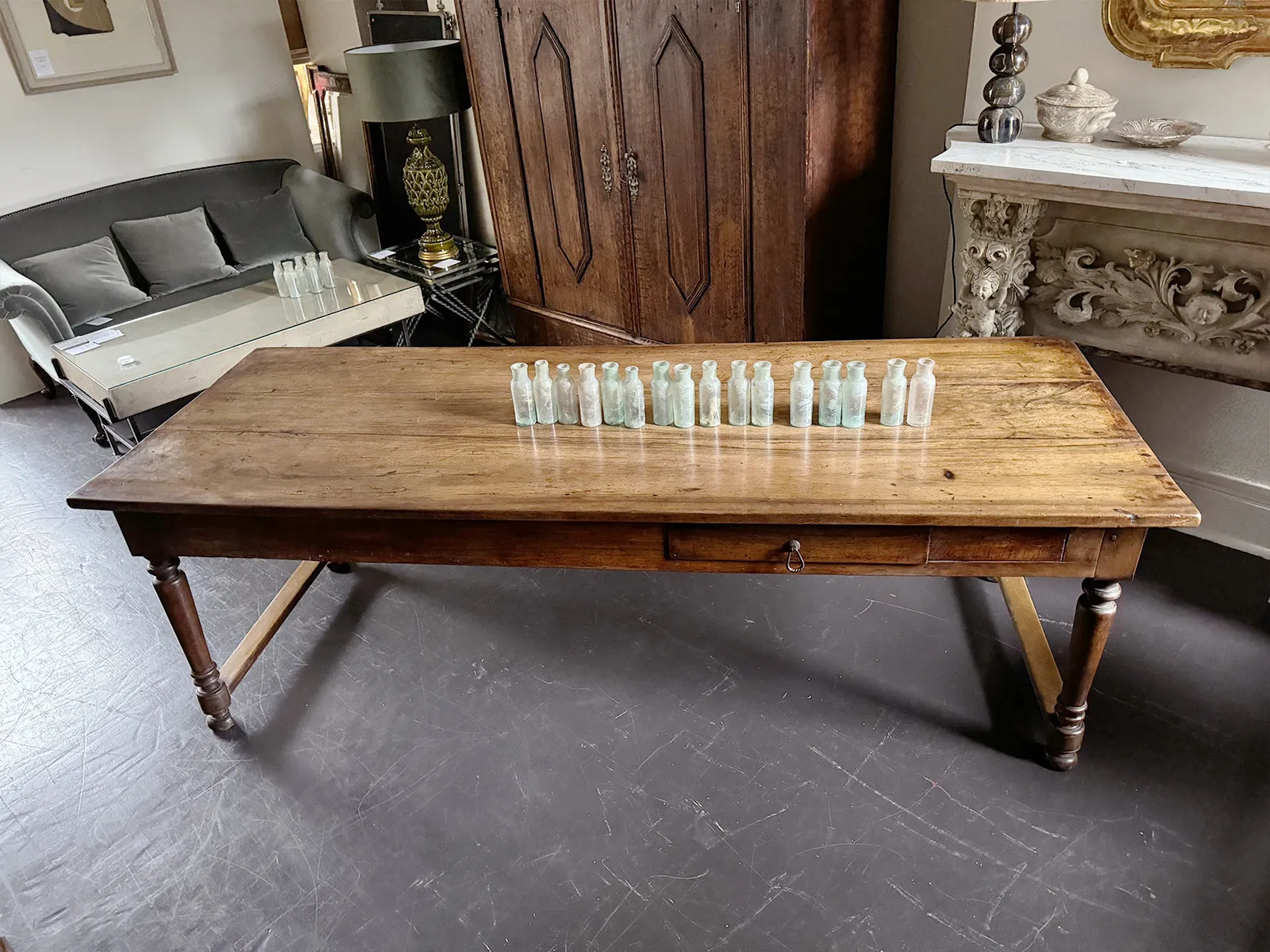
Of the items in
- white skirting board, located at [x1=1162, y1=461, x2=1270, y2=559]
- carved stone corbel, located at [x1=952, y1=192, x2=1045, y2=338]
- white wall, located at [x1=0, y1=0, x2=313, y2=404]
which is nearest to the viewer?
carved stone corbel, located at [x1=952, y1=192, x2=1045, y2=338]

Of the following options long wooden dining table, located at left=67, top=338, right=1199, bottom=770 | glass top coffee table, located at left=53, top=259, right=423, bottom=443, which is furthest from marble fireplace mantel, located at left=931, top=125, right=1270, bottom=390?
glass top coffee table, located at left=53, top=259, right=423, bottom=443

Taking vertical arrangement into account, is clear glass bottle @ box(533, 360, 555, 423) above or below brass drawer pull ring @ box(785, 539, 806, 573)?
above

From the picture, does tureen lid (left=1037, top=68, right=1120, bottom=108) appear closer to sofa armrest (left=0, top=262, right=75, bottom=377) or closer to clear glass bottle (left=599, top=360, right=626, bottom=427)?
clear glass bottle (left=599, top=360, right=626, bottom=427)

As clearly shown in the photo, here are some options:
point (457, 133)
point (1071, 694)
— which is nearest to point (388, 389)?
point (1071, 694)

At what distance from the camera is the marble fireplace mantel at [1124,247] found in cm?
209

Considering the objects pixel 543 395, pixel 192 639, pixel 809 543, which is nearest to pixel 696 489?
pixel 809 543

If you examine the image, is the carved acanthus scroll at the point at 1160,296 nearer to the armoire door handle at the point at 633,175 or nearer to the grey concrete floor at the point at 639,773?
the grey concrete floor at the point at 639,773

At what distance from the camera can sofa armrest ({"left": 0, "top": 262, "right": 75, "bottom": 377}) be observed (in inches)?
142

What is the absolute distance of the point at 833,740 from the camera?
2.12 metres

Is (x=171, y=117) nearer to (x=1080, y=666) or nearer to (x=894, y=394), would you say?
(x=894, y=394)

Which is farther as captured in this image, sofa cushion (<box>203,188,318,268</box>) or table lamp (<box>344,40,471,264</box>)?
sofa cushion (<box>203,188,318,268</box>)

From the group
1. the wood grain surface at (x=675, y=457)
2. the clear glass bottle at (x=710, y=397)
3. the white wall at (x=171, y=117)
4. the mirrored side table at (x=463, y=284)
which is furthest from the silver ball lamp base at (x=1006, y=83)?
the white wall at (x=171, y=117)

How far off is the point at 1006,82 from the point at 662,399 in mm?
1320

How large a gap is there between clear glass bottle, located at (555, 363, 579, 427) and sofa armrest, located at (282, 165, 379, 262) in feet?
9.41
